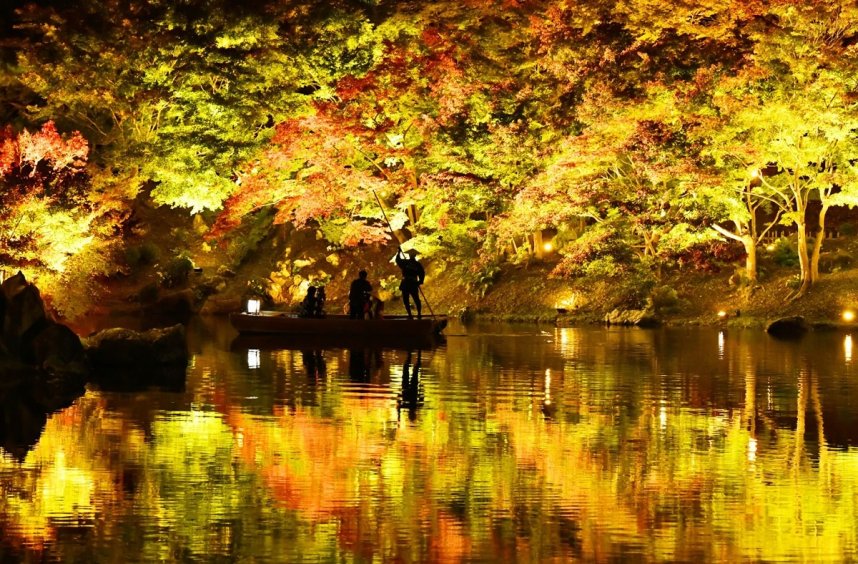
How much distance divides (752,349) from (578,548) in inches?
665

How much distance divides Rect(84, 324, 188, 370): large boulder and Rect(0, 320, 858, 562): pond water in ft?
4.17

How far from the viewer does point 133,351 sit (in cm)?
1923

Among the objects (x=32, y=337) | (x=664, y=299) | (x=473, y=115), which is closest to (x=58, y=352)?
(x=32, y=337)

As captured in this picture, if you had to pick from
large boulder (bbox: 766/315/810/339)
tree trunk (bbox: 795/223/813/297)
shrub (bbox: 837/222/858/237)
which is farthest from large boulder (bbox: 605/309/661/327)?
shrub (bbox: 837/222/858/237)

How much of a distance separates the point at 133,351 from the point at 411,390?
497 cm

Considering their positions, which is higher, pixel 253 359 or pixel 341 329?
pixel 341 329

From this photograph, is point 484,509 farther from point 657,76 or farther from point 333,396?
point 657,76

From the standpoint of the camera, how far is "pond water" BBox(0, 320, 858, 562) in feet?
26.6

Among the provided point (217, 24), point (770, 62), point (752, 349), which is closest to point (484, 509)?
point (752, 349)

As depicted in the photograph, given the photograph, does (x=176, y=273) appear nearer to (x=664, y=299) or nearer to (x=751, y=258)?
(x=664, y=299)

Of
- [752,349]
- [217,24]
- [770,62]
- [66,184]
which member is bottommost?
[752,349]

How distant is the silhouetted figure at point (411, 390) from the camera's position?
14.6 metres

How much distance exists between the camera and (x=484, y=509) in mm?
9078

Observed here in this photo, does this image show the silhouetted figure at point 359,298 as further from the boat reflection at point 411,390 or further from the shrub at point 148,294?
the shrub at point 148,294
